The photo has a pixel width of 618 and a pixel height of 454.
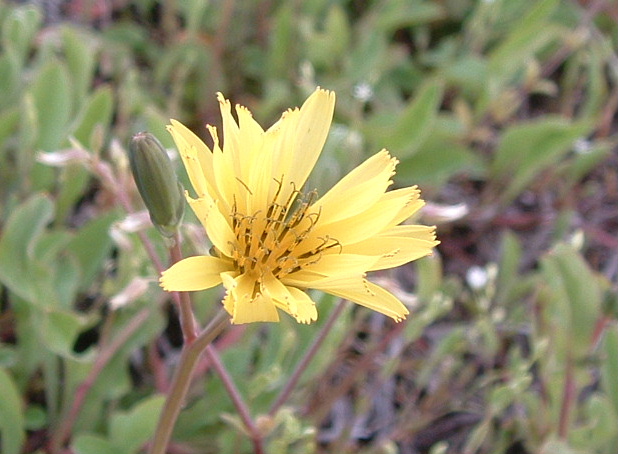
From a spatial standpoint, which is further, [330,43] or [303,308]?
[330,43]

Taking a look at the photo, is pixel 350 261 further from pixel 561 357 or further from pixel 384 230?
pixel 561 357

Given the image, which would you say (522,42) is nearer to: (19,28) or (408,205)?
(19,28)

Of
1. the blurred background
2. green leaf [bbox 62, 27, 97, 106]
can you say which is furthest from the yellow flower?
green leaf [bbox 62, 27, 97, 106]

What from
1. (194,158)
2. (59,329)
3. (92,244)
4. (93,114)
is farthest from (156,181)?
(93,114)

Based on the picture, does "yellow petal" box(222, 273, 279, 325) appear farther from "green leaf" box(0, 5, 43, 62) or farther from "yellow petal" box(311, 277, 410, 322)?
"green leaf" box(0, 5, 43, 62)

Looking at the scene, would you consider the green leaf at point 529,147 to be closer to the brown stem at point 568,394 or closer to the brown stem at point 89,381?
the brown stem at point 568,394

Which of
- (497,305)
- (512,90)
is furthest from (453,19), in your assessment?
(497,305)

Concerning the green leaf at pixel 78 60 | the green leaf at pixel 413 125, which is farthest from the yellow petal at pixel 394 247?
the green leaf at pixel 78 60
